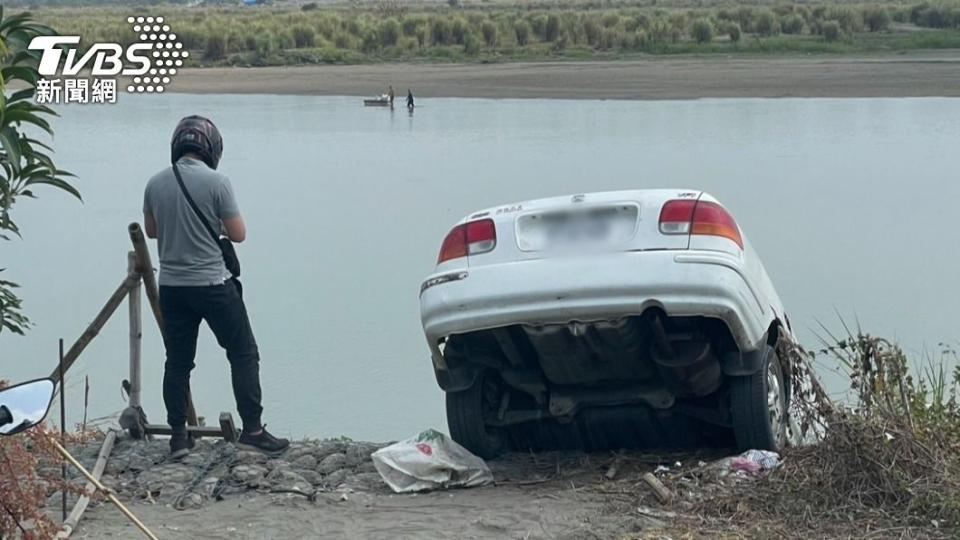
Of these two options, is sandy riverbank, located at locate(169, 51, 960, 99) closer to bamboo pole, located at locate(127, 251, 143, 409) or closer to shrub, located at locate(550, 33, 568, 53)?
shrub, located at locate(550, 33, 568, 53)

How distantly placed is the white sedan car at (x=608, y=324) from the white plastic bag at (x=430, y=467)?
12 centimetres

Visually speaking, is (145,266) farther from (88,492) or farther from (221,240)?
(88,492)

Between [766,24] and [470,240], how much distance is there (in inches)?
2222

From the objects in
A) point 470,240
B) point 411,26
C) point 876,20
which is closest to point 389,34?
point 411,26

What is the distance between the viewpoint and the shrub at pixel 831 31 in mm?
56688

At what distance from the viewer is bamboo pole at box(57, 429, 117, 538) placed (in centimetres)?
585

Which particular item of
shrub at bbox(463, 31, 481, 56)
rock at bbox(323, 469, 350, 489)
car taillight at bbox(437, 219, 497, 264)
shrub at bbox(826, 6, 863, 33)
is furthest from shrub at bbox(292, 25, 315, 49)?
car taillight at bbox(437, 219, 497, 264)

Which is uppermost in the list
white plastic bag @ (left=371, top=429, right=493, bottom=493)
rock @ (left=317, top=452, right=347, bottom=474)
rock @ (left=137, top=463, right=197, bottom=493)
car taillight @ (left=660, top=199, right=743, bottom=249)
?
car taillight @ (left=660, top=199, right=743, bottom=249)

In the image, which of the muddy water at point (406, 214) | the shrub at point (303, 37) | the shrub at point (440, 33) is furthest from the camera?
the shrub at point (303, 37)

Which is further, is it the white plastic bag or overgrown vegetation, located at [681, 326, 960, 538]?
the white plastic bag

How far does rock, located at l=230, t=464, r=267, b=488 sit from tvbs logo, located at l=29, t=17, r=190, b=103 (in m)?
2.02

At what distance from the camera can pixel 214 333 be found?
24.5 ft

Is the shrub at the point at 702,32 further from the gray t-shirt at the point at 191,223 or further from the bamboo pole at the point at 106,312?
the gray t-shirt at the point at 191,223

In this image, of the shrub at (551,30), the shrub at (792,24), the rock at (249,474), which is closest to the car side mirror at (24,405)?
the rock at (249,474)
